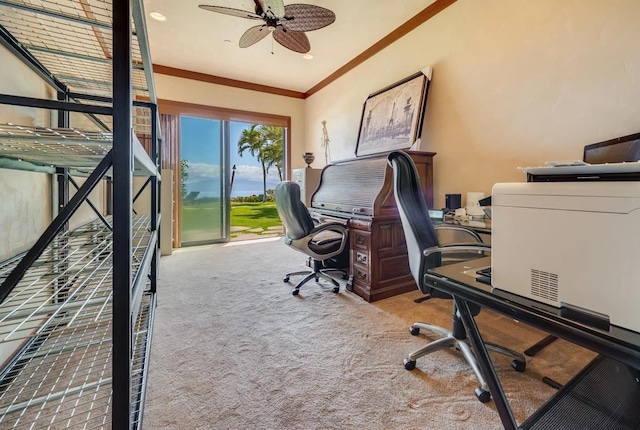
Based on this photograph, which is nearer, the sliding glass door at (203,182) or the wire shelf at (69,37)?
the wire shelf at (69,37)

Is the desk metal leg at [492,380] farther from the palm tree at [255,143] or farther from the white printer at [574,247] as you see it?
the palm tree at [255,143]

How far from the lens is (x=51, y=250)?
1.54m

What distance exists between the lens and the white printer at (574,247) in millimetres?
607

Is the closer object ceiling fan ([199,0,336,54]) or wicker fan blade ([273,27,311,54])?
ceiling fan ([199,0,336,54])

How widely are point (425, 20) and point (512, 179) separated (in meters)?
2.06

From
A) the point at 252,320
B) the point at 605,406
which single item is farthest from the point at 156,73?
the point at 605,406

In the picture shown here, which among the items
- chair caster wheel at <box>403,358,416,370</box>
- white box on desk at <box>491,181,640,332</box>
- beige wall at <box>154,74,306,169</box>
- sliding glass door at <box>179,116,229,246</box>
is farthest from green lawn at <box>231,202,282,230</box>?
Result: white box on desk at <box>491,181,640,332</box>

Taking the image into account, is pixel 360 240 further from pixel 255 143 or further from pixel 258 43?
pixel 255 143

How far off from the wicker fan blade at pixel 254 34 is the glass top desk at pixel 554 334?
308 cm

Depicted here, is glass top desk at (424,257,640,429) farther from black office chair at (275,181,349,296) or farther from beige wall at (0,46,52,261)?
beige wall at (0,46,52,261)

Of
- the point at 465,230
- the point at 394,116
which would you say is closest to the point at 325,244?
the point at 465,230

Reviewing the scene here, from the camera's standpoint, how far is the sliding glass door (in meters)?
4.87

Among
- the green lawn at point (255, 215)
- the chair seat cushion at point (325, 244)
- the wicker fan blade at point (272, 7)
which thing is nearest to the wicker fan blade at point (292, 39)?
the wicker fan blade at point (272, 7)

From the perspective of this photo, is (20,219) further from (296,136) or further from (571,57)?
(296,136)
